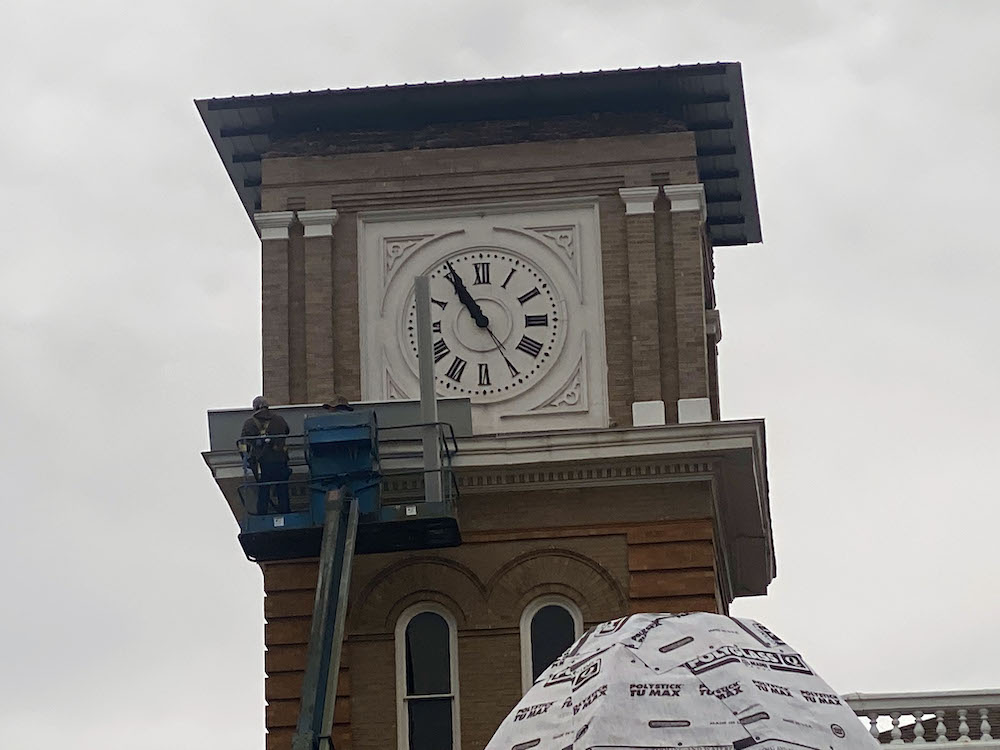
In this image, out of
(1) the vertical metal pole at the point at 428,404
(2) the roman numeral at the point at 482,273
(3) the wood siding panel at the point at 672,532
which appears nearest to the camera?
(1) the vertical metal pole at the point at 428,404

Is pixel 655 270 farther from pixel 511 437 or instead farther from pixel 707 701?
pixel 707 701

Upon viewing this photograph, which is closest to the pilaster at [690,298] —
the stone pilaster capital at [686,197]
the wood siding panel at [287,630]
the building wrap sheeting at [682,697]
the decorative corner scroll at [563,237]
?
the stone pilaster capital at [686,197]

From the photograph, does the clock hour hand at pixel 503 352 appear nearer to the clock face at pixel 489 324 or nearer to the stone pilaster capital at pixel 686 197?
the clock face at pixel 489 324

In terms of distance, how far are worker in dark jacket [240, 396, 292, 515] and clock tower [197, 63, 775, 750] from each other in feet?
2.62

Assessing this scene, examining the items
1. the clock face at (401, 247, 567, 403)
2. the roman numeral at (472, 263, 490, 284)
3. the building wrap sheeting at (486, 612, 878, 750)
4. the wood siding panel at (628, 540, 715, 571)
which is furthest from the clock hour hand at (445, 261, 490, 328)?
the building wrap sheeting at (486, 612, 878, 750)

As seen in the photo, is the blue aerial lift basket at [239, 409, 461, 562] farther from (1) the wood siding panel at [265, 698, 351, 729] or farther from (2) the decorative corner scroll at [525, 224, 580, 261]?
(2) the decorative corner scroll at [525, 224, 580, 261]

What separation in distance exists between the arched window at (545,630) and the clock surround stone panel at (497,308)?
2480 millimetres

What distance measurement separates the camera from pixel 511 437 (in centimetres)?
2953

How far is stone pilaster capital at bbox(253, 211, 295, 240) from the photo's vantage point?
104 ft

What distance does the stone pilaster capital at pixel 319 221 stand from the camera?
3152 cm

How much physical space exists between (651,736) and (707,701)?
0.33 meters

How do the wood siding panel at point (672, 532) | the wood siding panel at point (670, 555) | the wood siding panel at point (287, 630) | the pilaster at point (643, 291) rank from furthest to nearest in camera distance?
the pilaster at point (643, 291) → the wood siding panel at point (287, 630) → the wood siding panel at point (672, 532) → the wood siding panel at point (670, 555)

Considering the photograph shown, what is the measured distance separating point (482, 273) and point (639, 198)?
2.40 metres

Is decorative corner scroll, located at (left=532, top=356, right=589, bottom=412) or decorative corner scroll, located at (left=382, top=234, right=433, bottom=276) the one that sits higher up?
decorative corner scroll, located at (left=382, top=234, right=433, bottom=276)
